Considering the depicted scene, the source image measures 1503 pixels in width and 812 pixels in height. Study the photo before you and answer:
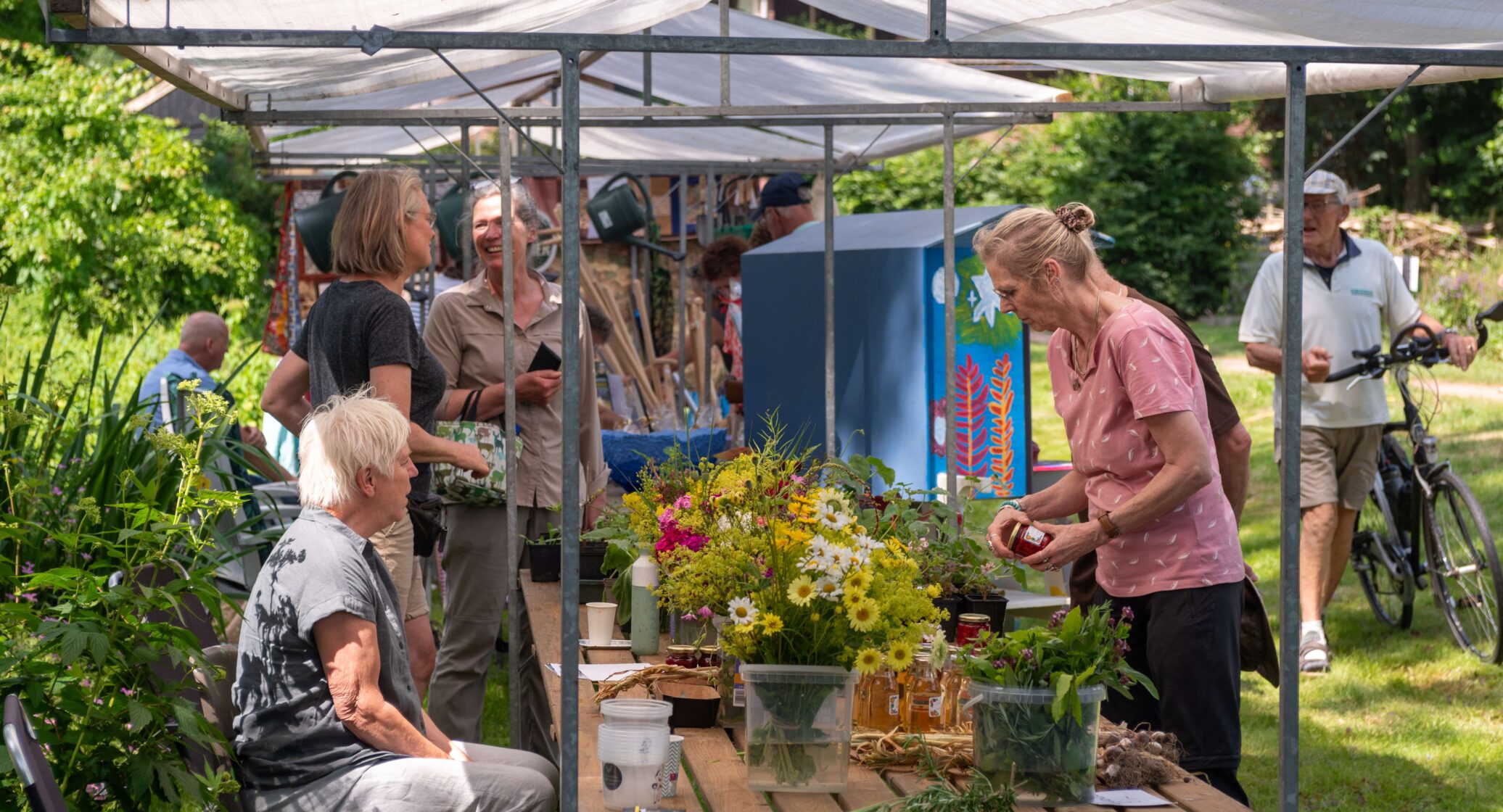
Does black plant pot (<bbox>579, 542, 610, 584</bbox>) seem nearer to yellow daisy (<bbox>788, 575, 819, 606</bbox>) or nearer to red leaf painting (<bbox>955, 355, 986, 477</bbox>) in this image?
yellow daisy (<bbox>788, 575, 819, 606</bbox>)

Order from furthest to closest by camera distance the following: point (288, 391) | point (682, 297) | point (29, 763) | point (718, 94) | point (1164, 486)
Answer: point (682, 297)
point (718, 94)
point (288, 391)
point (1164, 486)
point (29, 763)

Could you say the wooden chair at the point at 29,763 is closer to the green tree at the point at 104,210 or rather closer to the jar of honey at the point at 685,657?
the jar of honey at the point at 685,657

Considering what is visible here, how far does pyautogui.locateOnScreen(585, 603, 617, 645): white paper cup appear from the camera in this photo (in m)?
3.11

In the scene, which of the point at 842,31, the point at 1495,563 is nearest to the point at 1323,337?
the point at 1495,563

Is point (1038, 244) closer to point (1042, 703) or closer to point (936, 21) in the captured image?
point (936, 21)

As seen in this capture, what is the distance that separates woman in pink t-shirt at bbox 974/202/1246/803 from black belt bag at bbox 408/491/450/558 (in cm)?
150

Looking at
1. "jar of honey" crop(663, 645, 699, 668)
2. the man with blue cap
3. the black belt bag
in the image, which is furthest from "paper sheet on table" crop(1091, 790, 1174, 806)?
the man with blue cap

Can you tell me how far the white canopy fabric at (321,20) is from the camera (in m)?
2.65

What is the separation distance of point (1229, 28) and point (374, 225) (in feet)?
6.21

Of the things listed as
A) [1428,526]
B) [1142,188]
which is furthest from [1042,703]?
[1142,188]

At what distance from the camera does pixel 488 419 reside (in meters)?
4.16

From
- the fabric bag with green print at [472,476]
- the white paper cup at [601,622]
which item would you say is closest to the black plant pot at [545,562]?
the fabric bag with green print at [472,476]

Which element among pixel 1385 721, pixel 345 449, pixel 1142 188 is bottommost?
pixel 1385 721

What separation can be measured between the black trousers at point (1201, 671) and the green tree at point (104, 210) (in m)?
12.2
